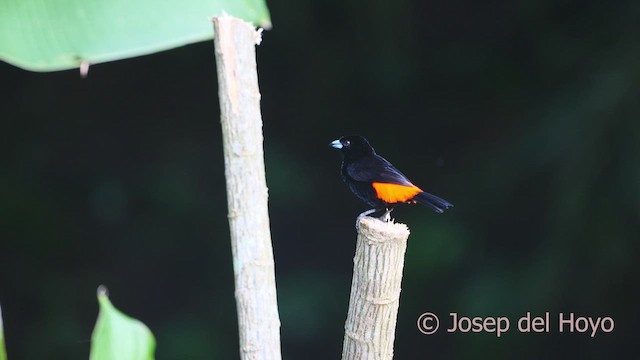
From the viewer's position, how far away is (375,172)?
1.07 metres

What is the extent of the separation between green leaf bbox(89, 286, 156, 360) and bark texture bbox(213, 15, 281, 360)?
0.12 m

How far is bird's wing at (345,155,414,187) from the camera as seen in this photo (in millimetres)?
1054

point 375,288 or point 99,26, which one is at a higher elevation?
point 99,26

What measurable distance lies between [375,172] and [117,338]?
431 millimetres

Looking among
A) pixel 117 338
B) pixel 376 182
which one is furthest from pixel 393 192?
pixel 117 338

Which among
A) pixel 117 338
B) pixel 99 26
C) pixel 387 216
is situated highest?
pixel 99 26

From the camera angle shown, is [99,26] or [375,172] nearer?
[99,26]

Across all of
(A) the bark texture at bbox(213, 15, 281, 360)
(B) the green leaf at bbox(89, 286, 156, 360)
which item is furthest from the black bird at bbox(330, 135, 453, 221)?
(B) the green leaf at bbox(89, 286, 156, 360)

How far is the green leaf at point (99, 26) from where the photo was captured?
873 mm

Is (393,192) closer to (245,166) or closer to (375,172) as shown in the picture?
(375,172)

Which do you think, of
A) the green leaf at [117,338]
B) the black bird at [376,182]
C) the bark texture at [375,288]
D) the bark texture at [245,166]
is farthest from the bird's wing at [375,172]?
the green leaf at [117,338]

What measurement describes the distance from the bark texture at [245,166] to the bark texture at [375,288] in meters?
0.11

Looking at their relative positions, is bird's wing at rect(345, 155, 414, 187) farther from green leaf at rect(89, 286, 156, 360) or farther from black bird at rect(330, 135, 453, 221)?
green leaf at rect(89, 286, 156, 360)

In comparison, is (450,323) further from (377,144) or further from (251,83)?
(251,83)
